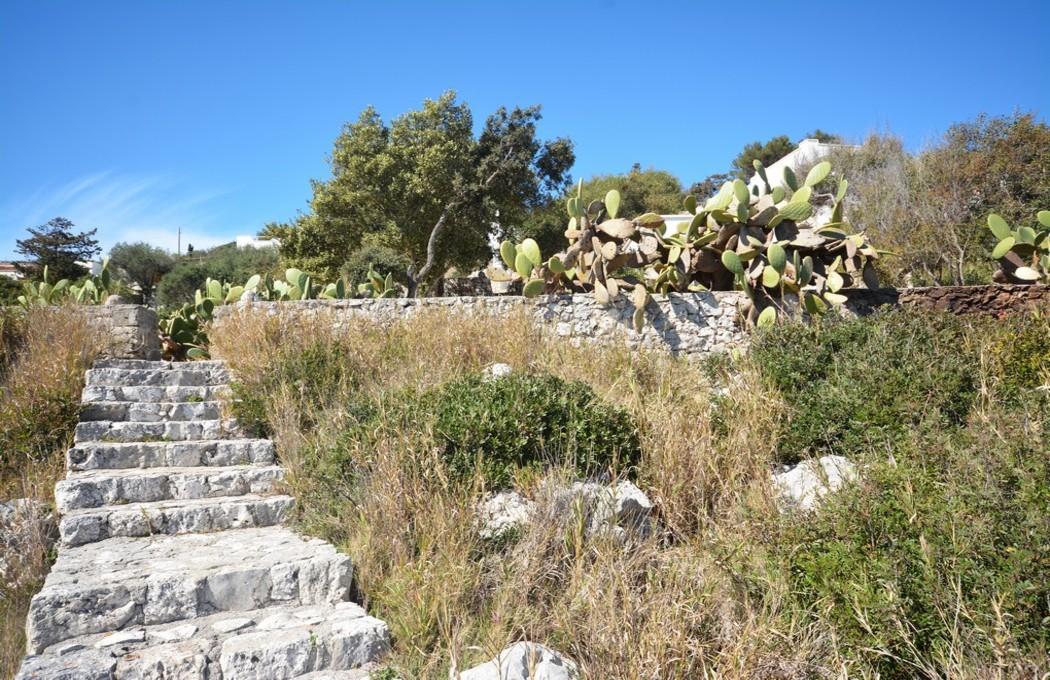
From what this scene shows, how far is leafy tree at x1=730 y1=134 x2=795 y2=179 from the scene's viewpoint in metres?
37.8

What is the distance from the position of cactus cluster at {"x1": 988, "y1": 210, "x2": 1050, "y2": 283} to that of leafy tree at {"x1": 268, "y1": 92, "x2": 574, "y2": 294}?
1390cm

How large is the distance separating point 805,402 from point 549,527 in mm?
Result: 2875

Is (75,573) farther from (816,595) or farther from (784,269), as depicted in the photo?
(784,269)

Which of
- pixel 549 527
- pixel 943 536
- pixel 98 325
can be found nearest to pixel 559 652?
pixel 549 527

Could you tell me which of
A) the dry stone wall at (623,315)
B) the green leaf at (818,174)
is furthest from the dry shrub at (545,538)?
the green leaf at (818,174)

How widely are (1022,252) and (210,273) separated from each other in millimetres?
28015

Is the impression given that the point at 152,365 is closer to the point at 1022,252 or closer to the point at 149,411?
the point at 149,411

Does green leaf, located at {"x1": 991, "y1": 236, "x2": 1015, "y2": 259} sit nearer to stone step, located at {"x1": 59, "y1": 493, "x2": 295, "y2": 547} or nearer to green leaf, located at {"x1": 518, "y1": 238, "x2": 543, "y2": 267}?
green leaf, located at {"x1": 518, "y1": 238, "x2": 543, "y2": 267}

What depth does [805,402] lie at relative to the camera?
5.47 m

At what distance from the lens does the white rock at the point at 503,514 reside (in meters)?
3.82

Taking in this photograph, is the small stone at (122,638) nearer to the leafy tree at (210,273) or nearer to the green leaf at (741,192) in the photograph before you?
the green leaf at (741,192)

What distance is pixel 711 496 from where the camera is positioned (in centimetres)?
455

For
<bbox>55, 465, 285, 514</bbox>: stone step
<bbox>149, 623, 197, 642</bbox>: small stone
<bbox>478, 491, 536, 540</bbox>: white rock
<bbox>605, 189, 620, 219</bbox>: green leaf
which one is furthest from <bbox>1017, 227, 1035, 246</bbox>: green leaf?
<bbox>149, 623, 197, 642</bbox>: small stone

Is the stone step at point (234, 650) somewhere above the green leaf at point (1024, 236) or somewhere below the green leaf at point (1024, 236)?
below
